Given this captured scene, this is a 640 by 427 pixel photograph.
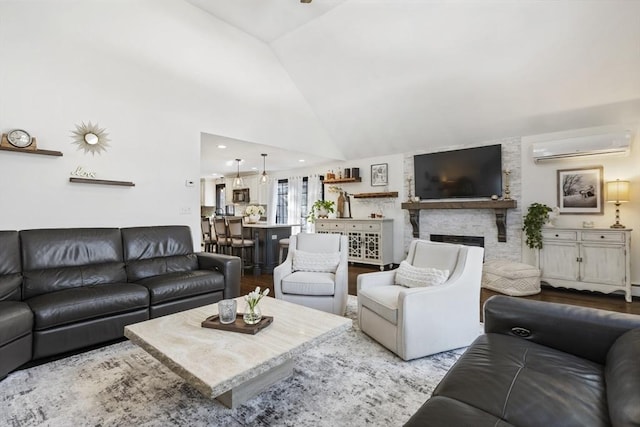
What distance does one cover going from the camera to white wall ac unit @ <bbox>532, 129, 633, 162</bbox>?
13.6 ft

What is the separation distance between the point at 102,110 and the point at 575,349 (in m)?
4.66

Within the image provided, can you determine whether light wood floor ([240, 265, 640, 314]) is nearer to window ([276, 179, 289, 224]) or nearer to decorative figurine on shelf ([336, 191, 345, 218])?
decorative figurine on shelf ([336, 191, 345, 218])

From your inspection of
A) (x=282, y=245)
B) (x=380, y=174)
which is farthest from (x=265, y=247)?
(x=380, y=174)

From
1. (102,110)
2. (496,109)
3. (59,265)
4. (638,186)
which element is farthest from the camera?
(496,109)

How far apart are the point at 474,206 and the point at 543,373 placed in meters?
4.37

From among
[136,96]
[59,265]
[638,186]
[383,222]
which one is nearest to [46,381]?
[59,265]

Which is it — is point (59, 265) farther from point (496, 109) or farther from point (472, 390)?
point (496, 109)

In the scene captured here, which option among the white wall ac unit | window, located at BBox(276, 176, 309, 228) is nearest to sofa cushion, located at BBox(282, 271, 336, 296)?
the white wall ac unit

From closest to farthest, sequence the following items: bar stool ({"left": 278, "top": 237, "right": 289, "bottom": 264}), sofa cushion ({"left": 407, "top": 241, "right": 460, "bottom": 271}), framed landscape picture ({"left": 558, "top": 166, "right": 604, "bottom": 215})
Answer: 1. sofa cushion ({"left": 407, "top": 241, "right": 460, "bottom": 271})
2. framed landscape picture ({"left": 558, "top": 166, "right": 604, "bottom": 215})
3. bar stool ({"left": 278, "top": 237, "right": 289, "bottom": 264})

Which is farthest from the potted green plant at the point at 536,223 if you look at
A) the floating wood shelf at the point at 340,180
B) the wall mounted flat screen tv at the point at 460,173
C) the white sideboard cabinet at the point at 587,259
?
the floating wood shelf at the point at 340,180

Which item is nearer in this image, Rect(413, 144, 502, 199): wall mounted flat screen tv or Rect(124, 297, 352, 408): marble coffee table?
Rect(124, 297, 352, 408): marble coffee table

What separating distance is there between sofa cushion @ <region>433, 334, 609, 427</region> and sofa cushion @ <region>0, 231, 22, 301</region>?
311 centimetres

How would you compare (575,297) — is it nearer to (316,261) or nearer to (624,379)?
(316,261)

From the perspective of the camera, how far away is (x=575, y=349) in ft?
5.21
